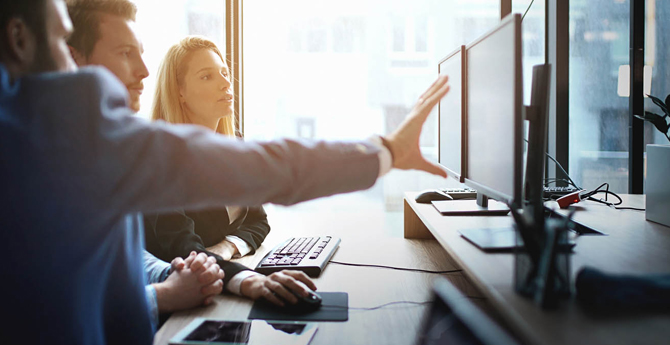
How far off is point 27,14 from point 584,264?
0.95m

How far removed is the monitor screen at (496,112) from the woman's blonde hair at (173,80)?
1025 mm

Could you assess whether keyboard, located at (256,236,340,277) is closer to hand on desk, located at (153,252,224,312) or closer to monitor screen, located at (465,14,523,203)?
hand on desk, located at (153,252,224,312)

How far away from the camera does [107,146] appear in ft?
1.72

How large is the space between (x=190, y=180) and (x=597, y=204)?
1560mm

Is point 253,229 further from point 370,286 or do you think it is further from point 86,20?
point 86,20

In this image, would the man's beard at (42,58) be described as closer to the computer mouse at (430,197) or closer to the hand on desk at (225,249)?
the hand on desk at (225,249)

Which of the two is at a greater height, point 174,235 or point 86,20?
point 86,20

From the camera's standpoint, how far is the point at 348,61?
9.16 ft

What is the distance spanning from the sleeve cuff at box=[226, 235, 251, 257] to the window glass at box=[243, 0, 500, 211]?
1.34 m

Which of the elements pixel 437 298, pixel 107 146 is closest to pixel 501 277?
pixel 437 298

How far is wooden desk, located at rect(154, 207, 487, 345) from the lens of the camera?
88 cm

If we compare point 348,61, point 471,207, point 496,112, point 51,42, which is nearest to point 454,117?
point 471,207

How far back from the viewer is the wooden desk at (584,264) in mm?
559

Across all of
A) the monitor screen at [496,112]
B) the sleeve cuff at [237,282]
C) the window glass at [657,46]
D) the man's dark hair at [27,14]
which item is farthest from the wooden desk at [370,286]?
the window glass at [657,46]
